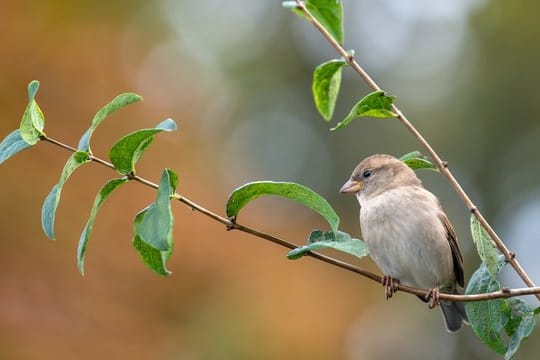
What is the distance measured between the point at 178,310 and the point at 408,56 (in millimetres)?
8437

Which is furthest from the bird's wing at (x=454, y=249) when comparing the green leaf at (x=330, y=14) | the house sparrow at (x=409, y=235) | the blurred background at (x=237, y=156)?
the blurred background at (x=237, y=156)

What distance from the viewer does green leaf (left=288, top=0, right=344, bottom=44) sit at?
2.01 meters

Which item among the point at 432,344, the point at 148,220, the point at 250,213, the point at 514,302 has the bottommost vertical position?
the point at 514,302

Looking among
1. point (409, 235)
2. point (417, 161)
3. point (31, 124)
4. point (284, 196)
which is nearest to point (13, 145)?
point (31, 124)

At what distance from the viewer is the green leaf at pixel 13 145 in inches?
78.2

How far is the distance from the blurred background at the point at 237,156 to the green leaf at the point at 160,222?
4667 mm

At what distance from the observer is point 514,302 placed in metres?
2.21

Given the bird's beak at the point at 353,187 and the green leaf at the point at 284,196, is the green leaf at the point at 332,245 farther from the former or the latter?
the bird's beak at the point at 353,187

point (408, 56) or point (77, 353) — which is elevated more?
point (408, 56)

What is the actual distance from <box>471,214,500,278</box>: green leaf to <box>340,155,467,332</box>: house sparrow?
5.06 feet

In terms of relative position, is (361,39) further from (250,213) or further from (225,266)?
(225,266)

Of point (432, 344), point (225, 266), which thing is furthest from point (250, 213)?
point (432, 344)

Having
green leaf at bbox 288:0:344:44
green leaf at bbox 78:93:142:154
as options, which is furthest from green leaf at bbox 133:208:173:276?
green leaf at bbox 288:0:344:44

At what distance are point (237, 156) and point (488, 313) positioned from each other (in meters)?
9.31
